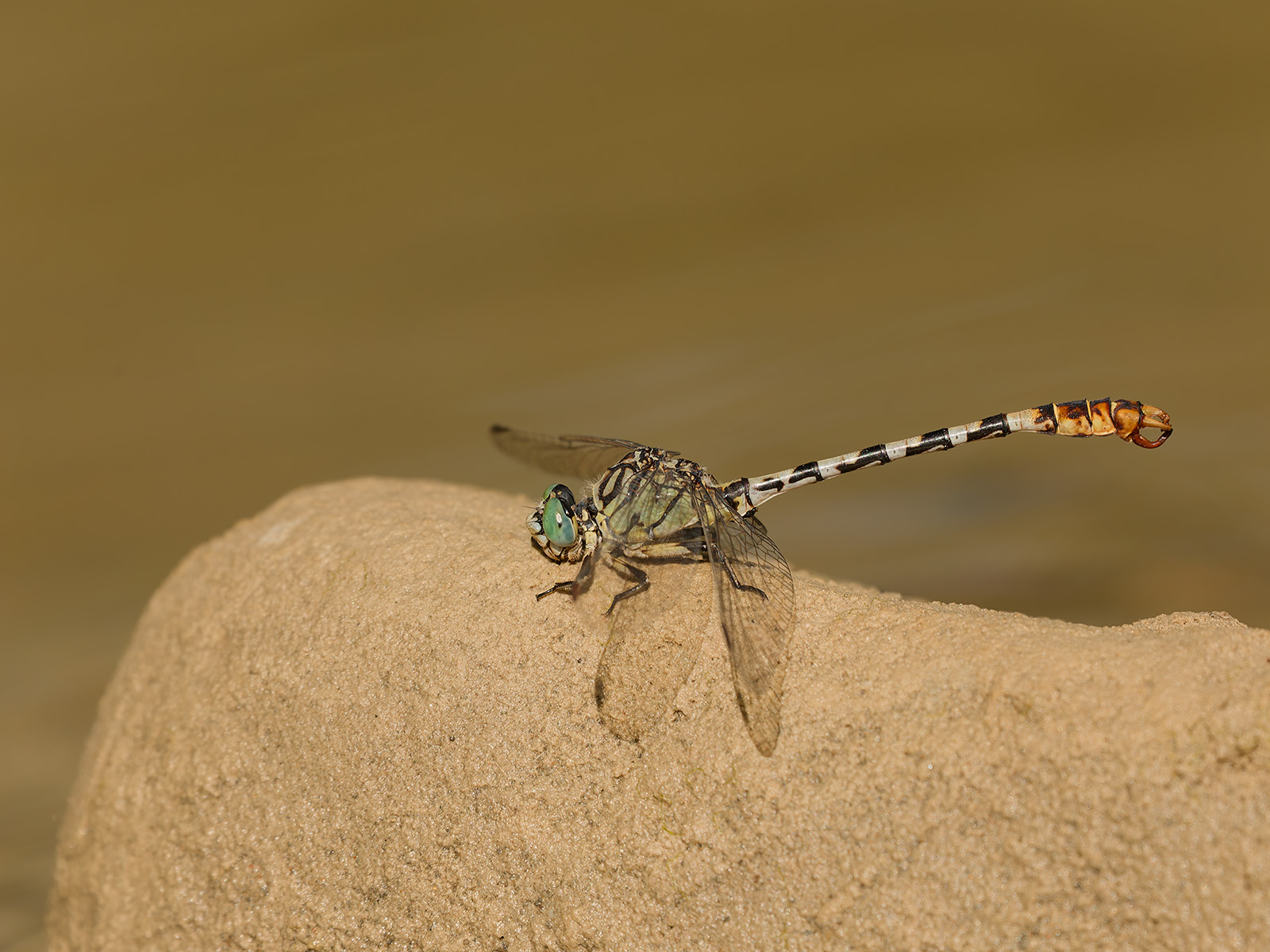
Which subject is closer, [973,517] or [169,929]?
[169,929]

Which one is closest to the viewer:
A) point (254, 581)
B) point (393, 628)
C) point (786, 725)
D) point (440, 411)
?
point (786, 725)

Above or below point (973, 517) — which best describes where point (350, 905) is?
below

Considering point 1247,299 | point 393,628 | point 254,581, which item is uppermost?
point 1247,299

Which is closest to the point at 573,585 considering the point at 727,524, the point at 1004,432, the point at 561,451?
the point at 727,524

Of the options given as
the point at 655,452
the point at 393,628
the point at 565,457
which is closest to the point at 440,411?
the point at 565,457

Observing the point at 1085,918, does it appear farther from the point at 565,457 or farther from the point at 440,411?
the point at 440,411

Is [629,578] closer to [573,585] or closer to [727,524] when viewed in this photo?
[573,585]

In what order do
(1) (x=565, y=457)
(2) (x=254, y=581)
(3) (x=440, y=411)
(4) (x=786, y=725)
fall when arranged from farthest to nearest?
1. (3) (x=440, y=411)
2. (1) (x=565, y=457)
3. (2) (x=254, y=581)
4. (4) (x=786, y=725)
